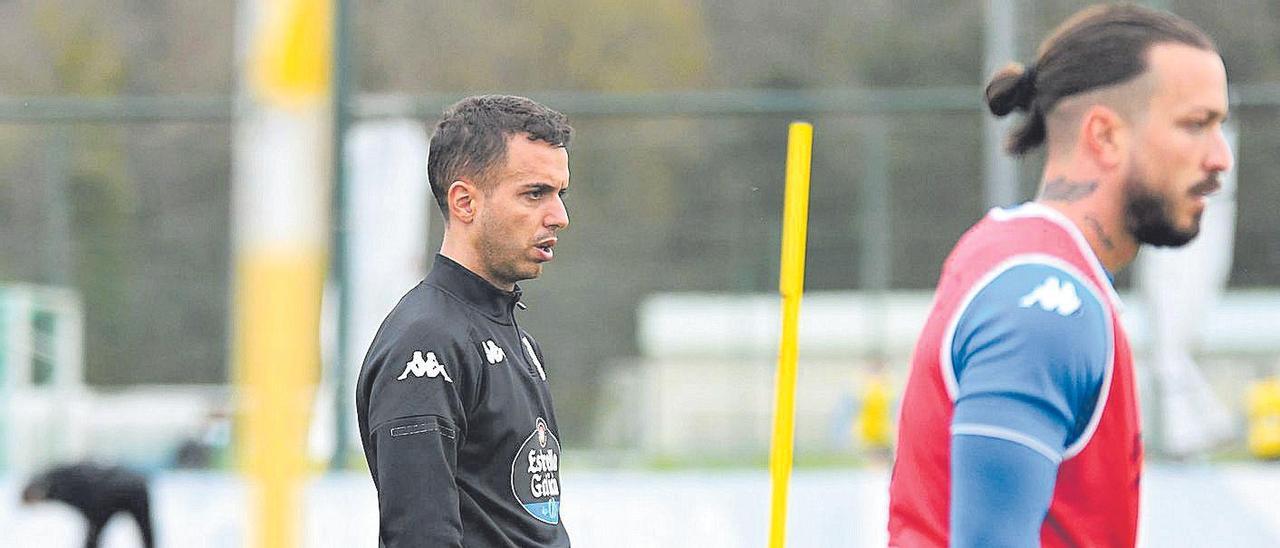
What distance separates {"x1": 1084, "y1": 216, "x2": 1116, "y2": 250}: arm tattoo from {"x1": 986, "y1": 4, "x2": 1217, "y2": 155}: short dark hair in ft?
0.49

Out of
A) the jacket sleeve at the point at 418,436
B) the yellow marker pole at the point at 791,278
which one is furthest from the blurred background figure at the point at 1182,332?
the jacket sleeve at the point at 418,436

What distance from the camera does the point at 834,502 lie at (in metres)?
8.13

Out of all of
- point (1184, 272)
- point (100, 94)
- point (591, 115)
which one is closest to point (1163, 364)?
point (1184, 272)

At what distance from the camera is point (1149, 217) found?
2.08 metres

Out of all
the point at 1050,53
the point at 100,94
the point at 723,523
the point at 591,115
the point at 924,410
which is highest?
the point at 100,94

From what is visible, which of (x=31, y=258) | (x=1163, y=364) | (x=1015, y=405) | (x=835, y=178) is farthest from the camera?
(x=835, y=178)

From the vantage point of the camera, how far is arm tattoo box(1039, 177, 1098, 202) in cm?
208

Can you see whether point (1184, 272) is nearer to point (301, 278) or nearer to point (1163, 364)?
point (1163, 364)

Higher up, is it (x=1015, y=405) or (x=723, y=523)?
(x=1015, y=405)

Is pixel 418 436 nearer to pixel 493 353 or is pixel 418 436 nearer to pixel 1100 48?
pixel 493 353

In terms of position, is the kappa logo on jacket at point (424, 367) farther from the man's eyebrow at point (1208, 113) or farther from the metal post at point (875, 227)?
the metal post at point (875, 227)

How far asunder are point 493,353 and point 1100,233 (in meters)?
0.99

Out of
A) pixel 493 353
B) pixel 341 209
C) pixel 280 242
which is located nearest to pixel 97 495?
pixel 341 209

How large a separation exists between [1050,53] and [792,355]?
93cm
